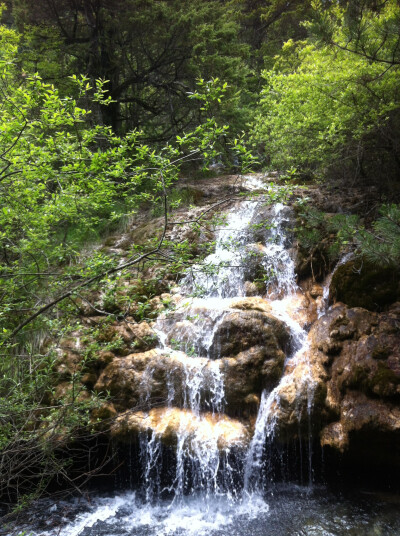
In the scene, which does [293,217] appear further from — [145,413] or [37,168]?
[37,168]

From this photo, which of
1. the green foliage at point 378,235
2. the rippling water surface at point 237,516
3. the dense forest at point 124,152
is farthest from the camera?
the green foliage at point 378,235

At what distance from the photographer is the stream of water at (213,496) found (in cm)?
443

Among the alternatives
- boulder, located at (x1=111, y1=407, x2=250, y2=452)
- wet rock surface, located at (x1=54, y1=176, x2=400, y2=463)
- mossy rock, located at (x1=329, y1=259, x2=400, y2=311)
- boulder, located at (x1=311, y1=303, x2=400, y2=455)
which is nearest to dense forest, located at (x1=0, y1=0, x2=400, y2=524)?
mossy rock, located at (x1=329, y1=259, x2=400, y2=311)

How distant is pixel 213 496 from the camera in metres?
5.10

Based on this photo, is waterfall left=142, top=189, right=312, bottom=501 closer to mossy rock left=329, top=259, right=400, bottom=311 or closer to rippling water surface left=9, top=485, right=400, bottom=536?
rippling water surface left=9, top=485, right=400, bottom=536

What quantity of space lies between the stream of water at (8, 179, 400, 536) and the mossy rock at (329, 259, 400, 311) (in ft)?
3.30

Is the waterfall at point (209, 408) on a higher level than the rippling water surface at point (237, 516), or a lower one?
higher

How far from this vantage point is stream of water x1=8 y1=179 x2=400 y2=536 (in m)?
4.43

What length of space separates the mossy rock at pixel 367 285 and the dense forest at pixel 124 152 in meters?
0.27

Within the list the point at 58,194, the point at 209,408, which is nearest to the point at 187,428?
the point at 209,408

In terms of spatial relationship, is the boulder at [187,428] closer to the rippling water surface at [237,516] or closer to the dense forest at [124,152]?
the dense forest at [124,152]

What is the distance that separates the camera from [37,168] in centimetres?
348

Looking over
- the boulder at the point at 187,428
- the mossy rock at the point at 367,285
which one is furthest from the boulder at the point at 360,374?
the boulder at the point at 187,428

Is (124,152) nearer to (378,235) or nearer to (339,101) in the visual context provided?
(378,235)
